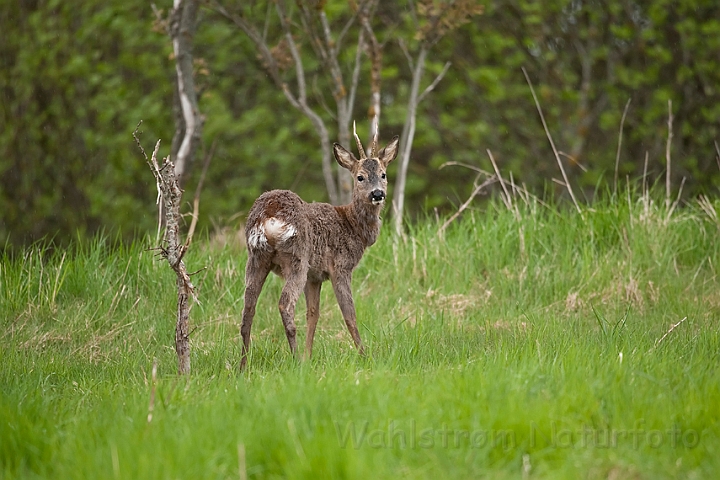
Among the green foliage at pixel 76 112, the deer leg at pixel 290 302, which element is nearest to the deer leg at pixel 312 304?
the deer leg at pixel 290 302

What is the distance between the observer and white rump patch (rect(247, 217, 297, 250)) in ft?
17.8

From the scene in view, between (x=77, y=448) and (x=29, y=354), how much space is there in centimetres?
235

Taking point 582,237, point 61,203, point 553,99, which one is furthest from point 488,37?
point 61,203

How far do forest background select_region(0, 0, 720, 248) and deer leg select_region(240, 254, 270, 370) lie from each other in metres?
6.20

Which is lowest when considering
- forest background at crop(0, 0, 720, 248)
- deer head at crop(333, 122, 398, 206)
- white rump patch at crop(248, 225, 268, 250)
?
forest background at crop(0, 0, 720, 248)

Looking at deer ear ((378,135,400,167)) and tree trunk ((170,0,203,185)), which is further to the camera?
tree trunk ((170,0,203,185))

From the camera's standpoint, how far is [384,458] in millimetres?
3441

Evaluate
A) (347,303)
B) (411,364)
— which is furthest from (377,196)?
(411,364)

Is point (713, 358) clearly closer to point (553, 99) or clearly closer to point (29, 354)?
point (29, 354)

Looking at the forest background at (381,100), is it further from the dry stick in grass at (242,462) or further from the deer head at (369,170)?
the dry stick in grass at (242,462)

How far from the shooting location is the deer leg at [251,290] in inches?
219

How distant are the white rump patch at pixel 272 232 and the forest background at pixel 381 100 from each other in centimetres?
635

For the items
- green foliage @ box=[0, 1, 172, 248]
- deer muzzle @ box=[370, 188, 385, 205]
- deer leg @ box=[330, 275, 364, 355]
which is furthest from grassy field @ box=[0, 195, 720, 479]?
green foliage @ box=[0, 1, 172, 248]

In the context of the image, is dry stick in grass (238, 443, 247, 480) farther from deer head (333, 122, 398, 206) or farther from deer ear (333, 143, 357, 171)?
deer ear (333, 143, 357, 171)
